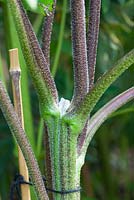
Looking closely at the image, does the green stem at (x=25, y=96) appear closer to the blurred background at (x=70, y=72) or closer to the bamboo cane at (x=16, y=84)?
the blurred background at (x=70, y=72)

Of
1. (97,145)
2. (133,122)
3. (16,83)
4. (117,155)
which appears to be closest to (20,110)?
(16,83)

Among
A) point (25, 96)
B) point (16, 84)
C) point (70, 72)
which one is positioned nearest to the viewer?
point (16, 84)

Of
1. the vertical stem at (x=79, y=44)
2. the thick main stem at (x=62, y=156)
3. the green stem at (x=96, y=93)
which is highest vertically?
the vertical stem at (x=79, y=44)

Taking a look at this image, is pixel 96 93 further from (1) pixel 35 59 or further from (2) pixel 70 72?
(2) pixel 70 72

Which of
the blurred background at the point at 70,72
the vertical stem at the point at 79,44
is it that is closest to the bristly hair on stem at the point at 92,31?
the vertical stem at the point at 79,44

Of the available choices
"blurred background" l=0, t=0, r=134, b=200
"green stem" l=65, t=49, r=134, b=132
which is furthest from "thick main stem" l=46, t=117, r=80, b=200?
"blurred background" l=0, t=0, r=134, b=200

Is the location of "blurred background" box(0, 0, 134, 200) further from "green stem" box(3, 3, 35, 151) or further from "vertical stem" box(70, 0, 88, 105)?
"vertical stem" box(70, 0, 88, 105)

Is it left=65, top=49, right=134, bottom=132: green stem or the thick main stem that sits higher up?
left=65, top=49, right=134, bottom=132: green stem

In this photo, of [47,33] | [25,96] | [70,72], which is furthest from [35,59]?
[70,72]
